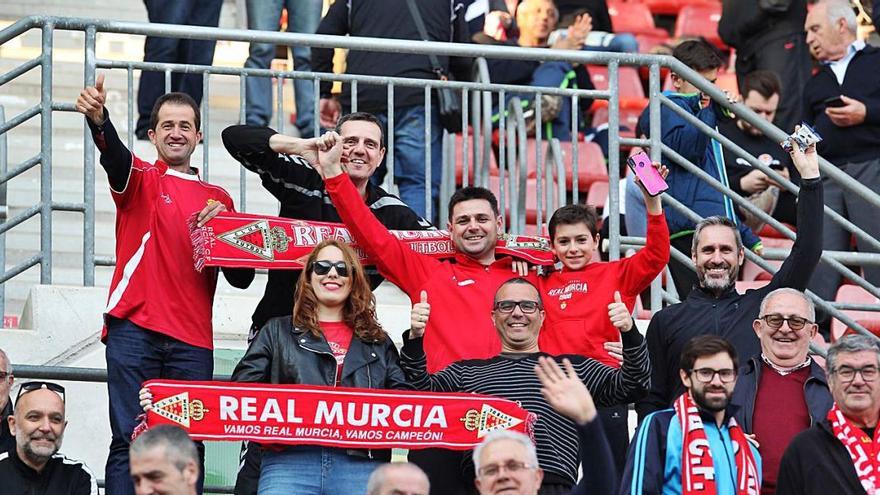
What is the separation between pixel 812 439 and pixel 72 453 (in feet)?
12.2

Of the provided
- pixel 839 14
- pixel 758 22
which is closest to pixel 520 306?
pixel 839 14

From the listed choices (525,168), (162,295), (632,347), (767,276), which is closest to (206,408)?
→ (162,295)

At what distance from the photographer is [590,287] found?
8.47 meters

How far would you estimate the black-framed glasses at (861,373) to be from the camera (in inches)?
294

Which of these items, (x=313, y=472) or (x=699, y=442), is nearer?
(x=699, y=442)

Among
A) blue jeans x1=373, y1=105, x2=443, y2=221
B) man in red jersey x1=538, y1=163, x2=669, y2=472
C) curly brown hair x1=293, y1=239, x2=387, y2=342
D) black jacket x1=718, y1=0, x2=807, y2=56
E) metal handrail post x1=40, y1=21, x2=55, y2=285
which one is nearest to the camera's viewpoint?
curly brown hair x1=293, y1=239, x2=387, y2=342

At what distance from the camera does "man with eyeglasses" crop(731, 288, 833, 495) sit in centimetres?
782

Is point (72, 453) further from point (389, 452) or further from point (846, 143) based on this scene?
point (846, 143)

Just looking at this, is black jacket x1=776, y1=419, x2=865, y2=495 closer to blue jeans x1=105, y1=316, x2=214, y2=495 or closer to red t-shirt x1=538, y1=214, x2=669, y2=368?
red t-shirt x1=538, y1=214, x2=669, y2=368

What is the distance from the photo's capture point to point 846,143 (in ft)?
36.7

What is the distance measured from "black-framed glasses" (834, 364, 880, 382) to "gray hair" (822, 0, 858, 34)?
4.25 m

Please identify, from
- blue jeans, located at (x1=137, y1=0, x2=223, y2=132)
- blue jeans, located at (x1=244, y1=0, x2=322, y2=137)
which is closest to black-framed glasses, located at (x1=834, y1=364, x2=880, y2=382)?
blue jeans, located at (x1=244, y1=0, x2=322, y2=137)

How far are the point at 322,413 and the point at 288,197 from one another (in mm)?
1395

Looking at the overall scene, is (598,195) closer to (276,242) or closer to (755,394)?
(276,242)
